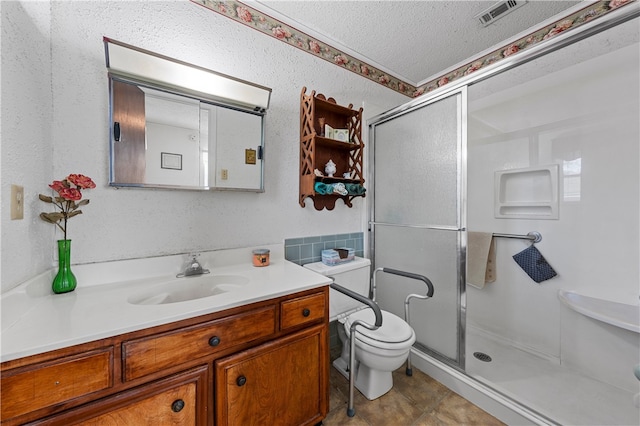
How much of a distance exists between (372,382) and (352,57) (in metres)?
2.45

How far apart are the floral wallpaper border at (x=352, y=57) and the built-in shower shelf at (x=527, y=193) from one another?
0.94 m

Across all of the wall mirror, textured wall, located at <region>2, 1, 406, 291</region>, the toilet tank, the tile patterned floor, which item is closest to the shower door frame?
the tile patterned floor

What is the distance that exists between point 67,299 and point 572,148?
3.06 metres

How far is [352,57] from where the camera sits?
2031 millimetres

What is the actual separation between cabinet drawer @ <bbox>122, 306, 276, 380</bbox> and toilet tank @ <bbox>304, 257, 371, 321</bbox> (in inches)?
25.9

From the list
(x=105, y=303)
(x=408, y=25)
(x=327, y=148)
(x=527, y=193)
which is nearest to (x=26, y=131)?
(x=105, y=303)

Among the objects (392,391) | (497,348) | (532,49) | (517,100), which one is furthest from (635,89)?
(392,391)

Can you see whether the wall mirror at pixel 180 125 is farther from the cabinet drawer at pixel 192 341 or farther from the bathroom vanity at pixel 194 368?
the cabinet drawer at pixel 192 341

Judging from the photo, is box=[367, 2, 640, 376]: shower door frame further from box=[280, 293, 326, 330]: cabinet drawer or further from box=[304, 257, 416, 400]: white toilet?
box=[280, 293, 326, 330]: cabinet drawer

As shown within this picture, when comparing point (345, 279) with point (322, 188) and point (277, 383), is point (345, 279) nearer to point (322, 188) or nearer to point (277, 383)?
point (322, 188)

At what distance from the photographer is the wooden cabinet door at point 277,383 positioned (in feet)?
3.12

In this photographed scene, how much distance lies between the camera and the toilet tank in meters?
1.65

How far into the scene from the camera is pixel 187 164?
132cm

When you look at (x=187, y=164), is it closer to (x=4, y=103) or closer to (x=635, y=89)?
(x=4, y=103)
